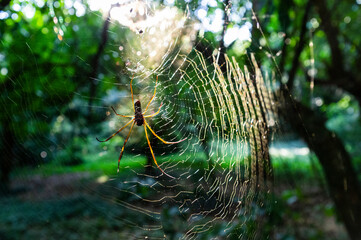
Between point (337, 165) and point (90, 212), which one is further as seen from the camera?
point (90, 212)

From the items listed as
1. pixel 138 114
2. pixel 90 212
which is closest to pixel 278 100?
pixel 138 114

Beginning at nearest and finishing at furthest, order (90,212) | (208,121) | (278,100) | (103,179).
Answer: (278,100), (208,121), (103,179), (90,212)

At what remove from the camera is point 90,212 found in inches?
147

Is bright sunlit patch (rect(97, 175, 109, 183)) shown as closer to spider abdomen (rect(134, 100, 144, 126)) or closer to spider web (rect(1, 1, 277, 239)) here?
spider web (rect(1, 1, 277, 239))

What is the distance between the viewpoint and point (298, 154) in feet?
5.28

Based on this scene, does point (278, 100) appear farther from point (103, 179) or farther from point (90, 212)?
point (90, 212)

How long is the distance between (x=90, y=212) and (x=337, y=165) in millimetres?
3530

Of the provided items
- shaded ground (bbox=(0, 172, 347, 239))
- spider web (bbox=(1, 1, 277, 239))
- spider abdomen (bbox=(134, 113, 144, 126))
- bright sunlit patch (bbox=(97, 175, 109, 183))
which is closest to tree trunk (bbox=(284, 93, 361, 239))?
shaded ground (bbox=(0, 172, 347, 239))

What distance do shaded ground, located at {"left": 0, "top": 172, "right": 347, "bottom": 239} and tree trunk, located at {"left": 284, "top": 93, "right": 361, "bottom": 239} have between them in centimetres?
20

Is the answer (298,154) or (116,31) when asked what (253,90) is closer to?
(298,154)

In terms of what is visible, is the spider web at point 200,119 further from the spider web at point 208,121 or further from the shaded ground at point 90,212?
the shaded ground at point 90,212

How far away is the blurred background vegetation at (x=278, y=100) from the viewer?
4.59 feet

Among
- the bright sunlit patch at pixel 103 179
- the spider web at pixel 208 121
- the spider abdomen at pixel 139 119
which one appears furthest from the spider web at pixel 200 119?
the bright sunlit patch at pixel 103 179

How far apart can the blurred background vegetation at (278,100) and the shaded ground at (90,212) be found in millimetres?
20
